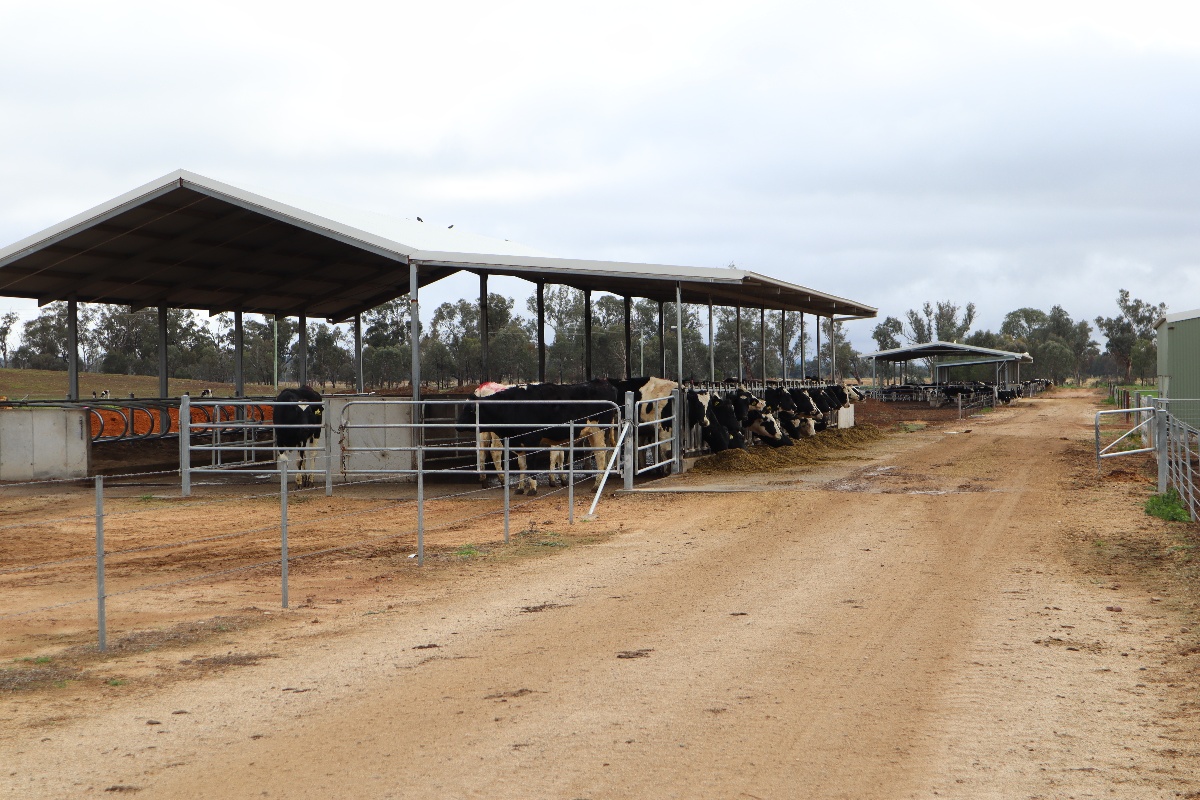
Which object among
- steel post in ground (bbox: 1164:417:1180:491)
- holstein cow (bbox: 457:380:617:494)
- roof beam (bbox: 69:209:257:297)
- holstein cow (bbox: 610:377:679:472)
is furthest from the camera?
roof beam (bbox: 69:209:257:297)

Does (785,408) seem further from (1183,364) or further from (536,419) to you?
(1183,364)

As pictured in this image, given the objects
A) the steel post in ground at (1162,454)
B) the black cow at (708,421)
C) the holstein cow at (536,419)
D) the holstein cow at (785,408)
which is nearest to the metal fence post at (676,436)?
the black cow at (708,421)

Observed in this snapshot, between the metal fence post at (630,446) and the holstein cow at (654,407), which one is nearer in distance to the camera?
the metal fence post at (630,446)

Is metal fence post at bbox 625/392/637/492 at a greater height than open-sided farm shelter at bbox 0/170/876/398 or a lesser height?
lesser

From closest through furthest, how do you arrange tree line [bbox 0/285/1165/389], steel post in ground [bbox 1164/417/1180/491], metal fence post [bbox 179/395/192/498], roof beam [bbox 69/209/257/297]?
steel post in ground [bbox 1164/417/1180/491], metal fence post [bbox 179/395/192/498], roof beam [bbox 69/209/257/297], tree line [bbox 0/285/1165/389]

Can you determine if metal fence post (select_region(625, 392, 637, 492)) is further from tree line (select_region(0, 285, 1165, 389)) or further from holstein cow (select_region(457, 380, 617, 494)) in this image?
tree line (select_region(0, 285, 1165, 389))

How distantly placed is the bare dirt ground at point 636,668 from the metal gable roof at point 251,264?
6552 mm

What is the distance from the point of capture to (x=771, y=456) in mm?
20344

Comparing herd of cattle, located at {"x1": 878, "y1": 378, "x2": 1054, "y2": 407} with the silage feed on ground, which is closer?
the silage feed on ground

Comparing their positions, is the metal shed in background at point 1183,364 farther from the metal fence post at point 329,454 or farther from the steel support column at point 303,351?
the steel support column at point 303,351

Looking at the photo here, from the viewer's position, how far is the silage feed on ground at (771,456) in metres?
18.9

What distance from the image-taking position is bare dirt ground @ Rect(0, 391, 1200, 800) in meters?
4.68

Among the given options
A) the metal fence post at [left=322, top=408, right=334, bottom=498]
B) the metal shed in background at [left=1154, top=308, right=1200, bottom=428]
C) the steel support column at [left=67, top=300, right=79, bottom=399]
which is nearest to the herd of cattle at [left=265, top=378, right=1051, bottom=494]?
the metal fence post at [left=322, top=408, right=334, bottom=498]

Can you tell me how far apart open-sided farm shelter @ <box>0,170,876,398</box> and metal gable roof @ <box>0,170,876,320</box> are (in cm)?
2
